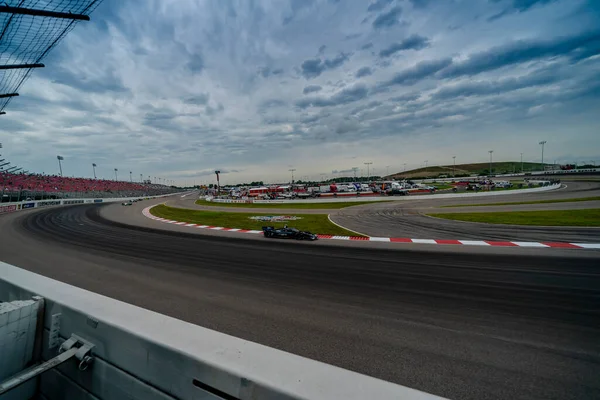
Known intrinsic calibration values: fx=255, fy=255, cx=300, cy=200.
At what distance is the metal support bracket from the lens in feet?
7.50

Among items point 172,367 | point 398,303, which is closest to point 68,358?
point 172,367

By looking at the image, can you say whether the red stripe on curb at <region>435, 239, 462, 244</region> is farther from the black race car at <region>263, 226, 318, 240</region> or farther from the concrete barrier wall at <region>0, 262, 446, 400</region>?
the concrete barrier wall at <region>0, 262, 446, 400</region>

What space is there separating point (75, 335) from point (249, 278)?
585 cm

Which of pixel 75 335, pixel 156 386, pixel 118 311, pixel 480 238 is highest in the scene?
pixel 118 311

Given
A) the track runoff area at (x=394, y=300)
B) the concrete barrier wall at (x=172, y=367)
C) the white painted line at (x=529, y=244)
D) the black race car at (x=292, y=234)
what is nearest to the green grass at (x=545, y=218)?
the track runoff area at (x=394, y=300)

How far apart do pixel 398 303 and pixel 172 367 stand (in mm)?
5698

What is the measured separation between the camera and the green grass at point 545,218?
16.9m

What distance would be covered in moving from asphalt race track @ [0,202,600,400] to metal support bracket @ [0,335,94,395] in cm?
299

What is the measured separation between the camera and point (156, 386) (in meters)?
2.22

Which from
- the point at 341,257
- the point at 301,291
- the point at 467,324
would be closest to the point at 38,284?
the point at 301,291

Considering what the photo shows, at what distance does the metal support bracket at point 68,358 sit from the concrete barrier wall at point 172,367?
7cm

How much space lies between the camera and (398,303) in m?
6.43

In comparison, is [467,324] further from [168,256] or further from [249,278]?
[168,256]

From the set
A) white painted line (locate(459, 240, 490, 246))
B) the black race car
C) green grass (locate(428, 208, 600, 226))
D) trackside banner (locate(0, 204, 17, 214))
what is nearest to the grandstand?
trackside banner (locate(0, 204, 17, 214))
